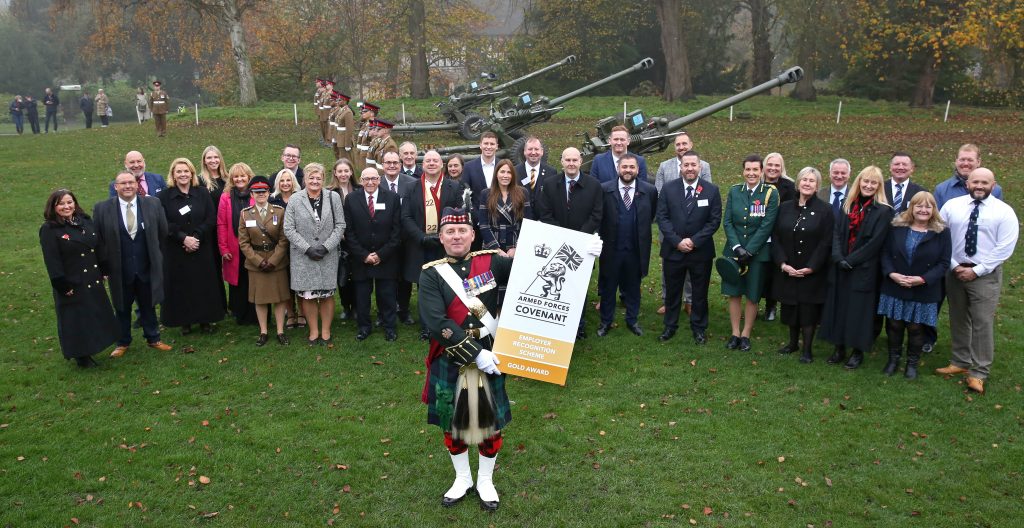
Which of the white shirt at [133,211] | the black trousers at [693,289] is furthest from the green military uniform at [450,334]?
the white shirt at [133,211]

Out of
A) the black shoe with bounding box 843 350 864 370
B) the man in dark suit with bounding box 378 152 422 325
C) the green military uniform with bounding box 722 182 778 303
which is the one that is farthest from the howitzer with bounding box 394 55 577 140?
the black shoe with bounding box 843 350 864 370

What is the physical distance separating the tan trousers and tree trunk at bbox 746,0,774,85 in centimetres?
2547

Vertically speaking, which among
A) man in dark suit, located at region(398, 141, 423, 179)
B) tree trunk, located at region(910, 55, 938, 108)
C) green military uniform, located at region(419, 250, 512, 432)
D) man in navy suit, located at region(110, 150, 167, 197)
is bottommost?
green military uniform, located at region(419, 250, 512, 432)

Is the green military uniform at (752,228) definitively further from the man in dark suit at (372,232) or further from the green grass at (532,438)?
the man in dark suit at (372,232)

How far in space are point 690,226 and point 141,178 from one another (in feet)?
20.4

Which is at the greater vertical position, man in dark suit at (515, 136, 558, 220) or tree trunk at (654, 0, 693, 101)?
tree trunk at (654, 0, 693, 101)

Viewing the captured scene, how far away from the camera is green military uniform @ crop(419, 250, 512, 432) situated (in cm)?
480

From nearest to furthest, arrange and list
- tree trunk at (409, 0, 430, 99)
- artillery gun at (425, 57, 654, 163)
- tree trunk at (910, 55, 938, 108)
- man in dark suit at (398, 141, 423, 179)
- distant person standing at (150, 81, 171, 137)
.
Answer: man in dark suit at (398, 141, 423, 179) < artillery gun at (425, 57, 654, 163) < distant person standing at (150, 81, 171, 137) < tree trunk at (910, 55, 938, 108) < tree trunk at (409, 0, 430, 99)

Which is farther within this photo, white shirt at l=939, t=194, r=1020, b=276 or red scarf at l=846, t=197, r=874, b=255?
red scarf at l=846, t=197, r=874, b=255

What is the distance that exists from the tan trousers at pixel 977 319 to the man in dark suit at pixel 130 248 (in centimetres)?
796

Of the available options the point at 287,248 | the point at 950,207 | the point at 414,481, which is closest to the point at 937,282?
the point at 950,207

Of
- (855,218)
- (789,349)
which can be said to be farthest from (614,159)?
(789,349)

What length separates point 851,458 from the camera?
5.90 metres

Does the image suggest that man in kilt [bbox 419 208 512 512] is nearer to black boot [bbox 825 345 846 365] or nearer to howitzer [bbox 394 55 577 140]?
black boot [bbox 825 345 846 365]
